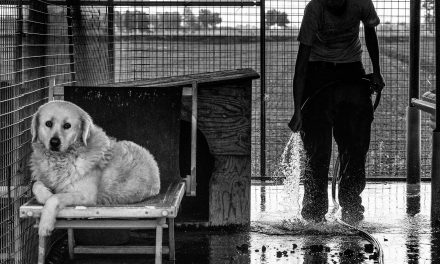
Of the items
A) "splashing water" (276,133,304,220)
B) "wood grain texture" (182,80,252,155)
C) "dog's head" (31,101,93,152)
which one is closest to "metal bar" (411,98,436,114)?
"splashing water" (276,133,304,220)

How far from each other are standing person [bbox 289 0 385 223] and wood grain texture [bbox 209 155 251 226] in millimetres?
686

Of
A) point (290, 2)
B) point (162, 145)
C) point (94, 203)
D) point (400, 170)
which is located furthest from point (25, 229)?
point (400, 170)

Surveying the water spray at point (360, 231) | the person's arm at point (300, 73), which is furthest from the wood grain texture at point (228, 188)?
the water spray at point (360, 231)

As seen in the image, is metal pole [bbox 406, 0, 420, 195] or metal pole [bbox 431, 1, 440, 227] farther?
metal pole [bbox 406, 0, 420, 195]

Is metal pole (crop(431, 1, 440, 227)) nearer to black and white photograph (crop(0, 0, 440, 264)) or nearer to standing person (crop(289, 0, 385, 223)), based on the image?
black and white photograph (crop(0, 0, 440, 264))

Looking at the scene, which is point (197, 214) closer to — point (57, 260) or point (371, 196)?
point (57, 260)

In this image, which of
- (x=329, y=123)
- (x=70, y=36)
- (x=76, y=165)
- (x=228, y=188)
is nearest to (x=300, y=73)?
(x=329, y=123)

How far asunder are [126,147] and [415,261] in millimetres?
2185

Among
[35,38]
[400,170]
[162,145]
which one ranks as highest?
[35,38]

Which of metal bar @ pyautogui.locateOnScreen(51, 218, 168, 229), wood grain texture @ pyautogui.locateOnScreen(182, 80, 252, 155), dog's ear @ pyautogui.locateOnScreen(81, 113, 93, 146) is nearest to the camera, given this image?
metal bar @ pyautogui.locateOnScreen(51, 218, 168, 229)

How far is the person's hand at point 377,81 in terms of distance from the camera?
8.26m

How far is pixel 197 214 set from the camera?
325 inches

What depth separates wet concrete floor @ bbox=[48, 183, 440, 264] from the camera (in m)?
6.89

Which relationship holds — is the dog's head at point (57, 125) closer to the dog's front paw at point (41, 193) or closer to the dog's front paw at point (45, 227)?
the dog's front paw at point (41, 193)
